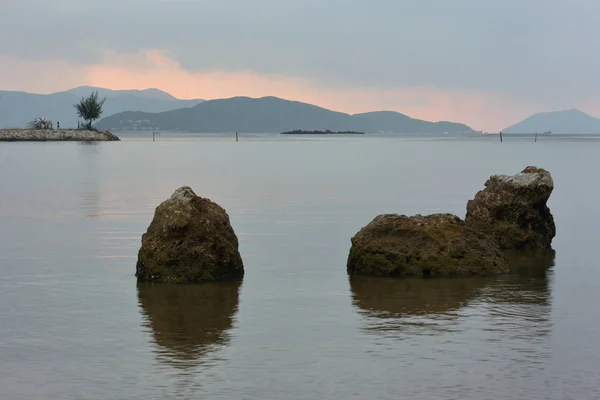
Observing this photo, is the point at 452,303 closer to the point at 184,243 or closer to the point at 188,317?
the point at 188,317

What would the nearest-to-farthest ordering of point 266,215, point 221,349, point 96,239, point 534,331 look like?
1. point 221,349
2. point 534,331
3. point 96,239
4. point 266,215

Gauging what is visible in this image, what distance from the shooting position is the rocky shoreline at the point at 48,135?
183m

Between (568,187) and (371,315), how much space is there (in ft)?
135

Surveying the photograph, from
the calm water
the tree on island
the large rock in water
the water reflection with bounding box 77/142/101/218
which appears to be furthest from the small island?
the large rock in water

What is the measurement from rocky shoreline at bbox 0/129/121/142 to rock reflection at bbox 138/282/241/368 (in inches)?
6742

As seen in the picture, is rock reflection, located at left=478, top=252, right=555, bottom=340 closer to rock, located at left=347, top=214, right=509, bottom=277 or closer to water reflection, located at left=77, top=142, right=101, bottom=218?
rock, located at left=347, top=214, right=509, bottom=277

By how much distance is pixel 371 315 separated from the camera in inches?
664

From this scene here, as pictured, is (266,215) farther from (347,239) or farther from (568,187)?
(568,187)

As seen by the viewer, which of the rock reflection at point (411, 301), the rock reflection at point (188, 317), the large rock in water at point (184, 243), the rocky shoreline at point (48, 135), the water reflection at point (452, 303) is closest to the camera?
the rock reflection at point (188, 317)

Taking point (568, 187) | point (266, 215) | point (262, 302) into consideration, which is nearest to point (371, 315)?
point (262, 302)

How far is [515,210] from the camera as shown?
25.2 meters

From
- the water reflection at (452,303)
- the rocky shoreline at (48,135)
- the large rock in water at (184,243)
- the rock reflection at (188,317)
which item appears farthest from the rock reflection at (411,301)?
the rocky shoreline at (48,135)

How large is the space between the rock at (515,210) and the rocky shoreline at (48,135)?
16769 cm

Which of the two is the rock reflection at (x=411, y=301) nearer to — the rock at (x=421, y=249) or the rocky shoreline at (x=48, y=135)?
the rock at (x=421, y=249)
